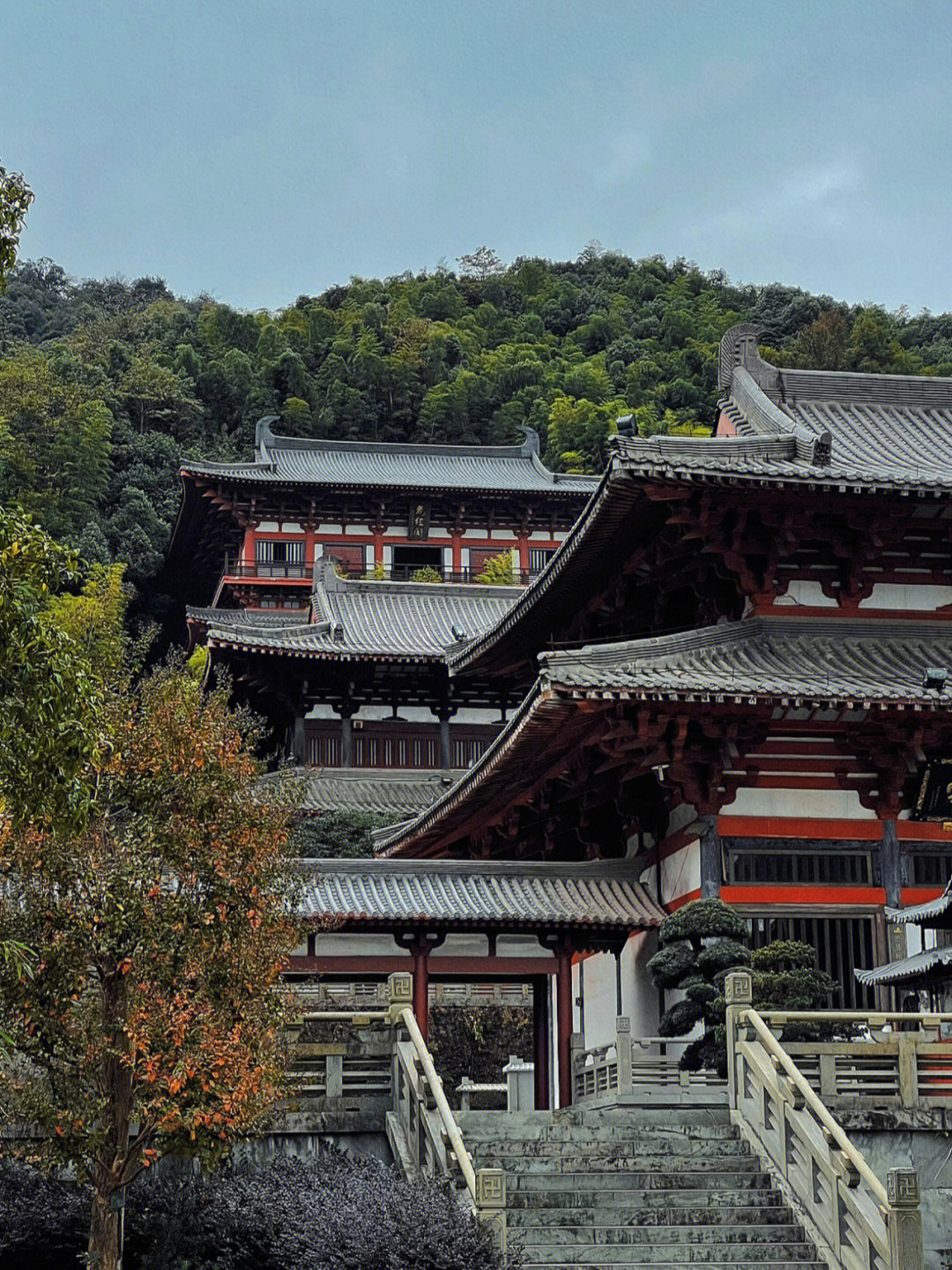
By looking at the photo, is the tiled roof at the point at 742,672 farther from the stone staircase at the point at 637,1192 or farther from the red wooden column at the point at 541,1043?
the stone staircase at the point at 637,1192

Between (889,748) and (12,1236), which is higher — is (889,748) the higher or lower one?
the higher one

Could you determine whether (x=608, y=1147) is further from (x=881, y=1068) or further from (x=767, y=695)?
(x=767, y=695)

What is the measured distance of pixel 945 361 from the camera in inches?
3922

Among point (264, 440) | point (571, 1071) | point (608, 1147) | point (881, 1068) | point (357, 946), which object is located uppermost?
point (264, 440)

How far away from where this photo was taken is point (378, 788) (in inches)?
1969

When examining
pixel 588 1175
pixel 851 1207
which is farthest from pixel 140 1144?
pixel 851 1207

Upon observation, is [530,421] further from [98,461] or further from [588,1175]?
[588,1175]

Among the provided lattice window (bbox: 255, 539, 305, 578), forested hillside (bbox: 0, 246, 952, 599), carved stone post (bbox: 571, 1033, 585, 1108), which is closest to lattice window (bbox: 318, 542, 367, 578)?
lattice window (bbox: 255, 539, 305, 578)

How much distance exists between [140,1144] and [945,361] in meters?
90.6

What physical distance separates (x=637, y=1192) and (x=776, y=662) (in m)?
9.28

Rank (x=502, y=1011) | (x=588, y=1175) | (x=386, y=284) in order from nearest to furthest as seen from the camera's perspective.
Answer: (x=588, y=1175), (x=502, y=1011), (x=386, y=284)

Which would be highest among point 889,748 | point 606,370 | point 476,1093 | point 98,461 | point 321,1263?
point 606,370

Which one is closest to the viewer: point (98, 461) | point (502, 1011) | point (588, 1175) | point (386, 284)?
point (588, 1175)

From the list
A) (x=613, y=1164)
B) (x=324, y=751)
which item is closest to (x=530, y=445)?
(x=324, y=751)
